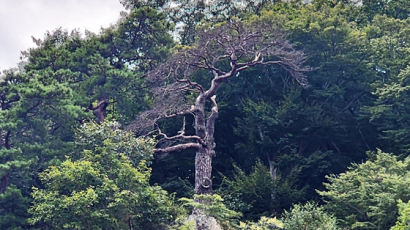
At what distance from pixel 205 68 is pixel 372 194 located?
6840 millimetres

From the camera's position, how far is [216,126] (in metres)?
18.5

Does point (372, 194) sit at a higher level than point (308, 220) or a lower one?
higher

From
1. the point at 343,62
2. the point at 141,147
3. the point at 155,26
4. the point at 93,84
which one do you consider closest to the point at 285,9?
the point at 343,62

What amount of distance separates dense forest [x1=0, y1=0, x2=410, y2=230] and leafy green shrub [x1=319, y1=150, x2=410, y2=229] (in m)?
0.04

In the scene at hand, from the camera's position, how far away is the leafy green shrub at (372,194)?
11.1 metres

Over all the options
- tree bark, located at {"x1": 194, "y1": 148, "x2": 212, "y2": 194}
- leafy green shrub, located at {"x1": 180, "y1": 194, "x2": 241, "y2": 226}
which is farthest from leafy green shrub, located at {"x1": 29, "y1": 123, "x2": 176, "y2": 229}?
tree bark, located at {"x1": 194, "y1": 148, "x2": 212, "y2": 194}

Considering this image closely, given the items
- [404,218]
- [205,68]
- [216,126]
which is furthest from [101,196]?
[216,126]

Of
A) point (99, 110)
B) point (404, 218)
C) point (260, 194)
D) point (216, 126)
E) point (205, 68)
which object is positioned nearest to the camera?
point (404, 218)

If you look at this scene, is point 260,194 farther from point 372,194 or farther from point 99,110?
point 99,110

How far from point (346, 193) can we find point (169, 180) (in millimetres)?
6477

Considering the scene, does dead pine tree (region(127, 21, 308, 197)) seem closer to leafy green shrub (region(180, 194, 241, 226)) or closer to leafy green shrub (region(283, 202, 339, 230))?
leafy green shrub (region(180, 194, 241, 226))

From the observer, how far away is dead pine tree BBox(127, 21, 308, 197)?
48.7 feet

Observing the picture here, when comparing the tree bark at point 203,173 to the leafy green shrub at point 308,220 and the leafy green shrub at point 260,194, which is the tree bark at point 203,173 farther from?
the leafy green shrub at point 308,220

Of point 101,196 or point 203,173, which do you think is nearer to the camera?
point 101,196
